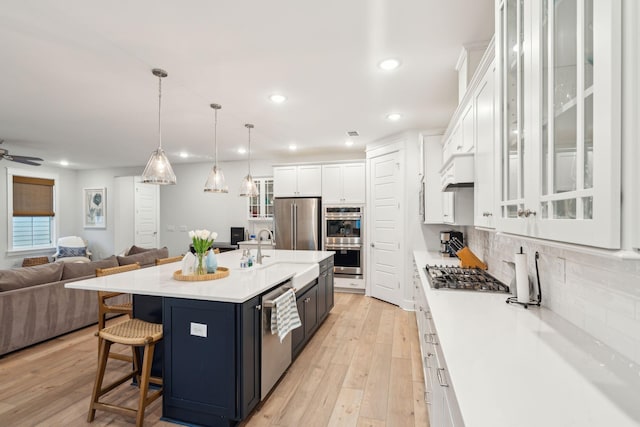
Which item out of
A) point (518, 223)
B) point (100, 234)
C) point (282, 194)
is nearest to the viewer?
point (518, 223)

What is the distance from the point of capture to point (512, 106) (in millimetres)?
1271

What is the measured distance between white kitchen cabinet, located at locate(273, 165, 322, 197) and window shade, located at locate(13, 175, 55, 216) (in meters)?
5.76

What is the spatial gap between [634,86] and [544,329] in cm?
112

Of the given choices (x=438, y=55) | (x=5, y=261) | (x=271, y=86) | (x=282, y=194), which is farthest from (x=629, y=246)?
(x=5, y=261)

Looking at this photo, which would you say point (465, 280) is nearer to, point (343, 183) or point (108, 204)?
→ point (343, 183)

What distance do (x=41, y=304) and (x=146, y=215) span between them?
16.7 ft

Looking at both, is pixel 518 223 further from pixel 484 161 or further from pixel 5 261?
pixel 5 261

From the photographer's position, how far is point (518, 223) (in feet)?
3.75

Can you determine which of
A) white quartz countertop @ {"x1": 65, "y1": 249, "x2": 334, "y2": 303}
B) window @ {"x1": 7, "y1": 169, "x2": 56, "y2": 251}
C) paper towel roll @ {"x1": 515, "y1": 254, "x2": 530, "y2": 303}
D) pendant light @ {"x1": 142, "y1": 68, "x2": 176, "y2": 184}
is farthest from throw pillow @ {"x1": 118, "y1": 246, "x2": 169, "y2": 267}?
paper towel roll @ {"x1": 515, "y1": 254, "x2": 530, "y2": 303}

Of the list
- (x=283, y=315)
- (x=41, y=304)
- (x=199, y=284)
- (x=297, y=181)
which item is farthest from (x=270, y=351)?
(x=297, y=181)

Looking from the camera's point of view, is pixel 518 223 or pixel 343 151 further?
pixel 343 151

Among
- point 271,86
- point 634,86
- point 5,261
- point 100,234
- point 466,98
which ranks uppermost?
point 271,86

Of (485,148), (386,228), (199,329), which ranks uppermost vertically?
(485,148)

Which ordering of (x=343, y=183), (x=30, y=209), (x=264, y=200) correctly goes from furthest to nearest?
(x=30, y=209) → (x=264, y=200) → (x=343, y=183)
